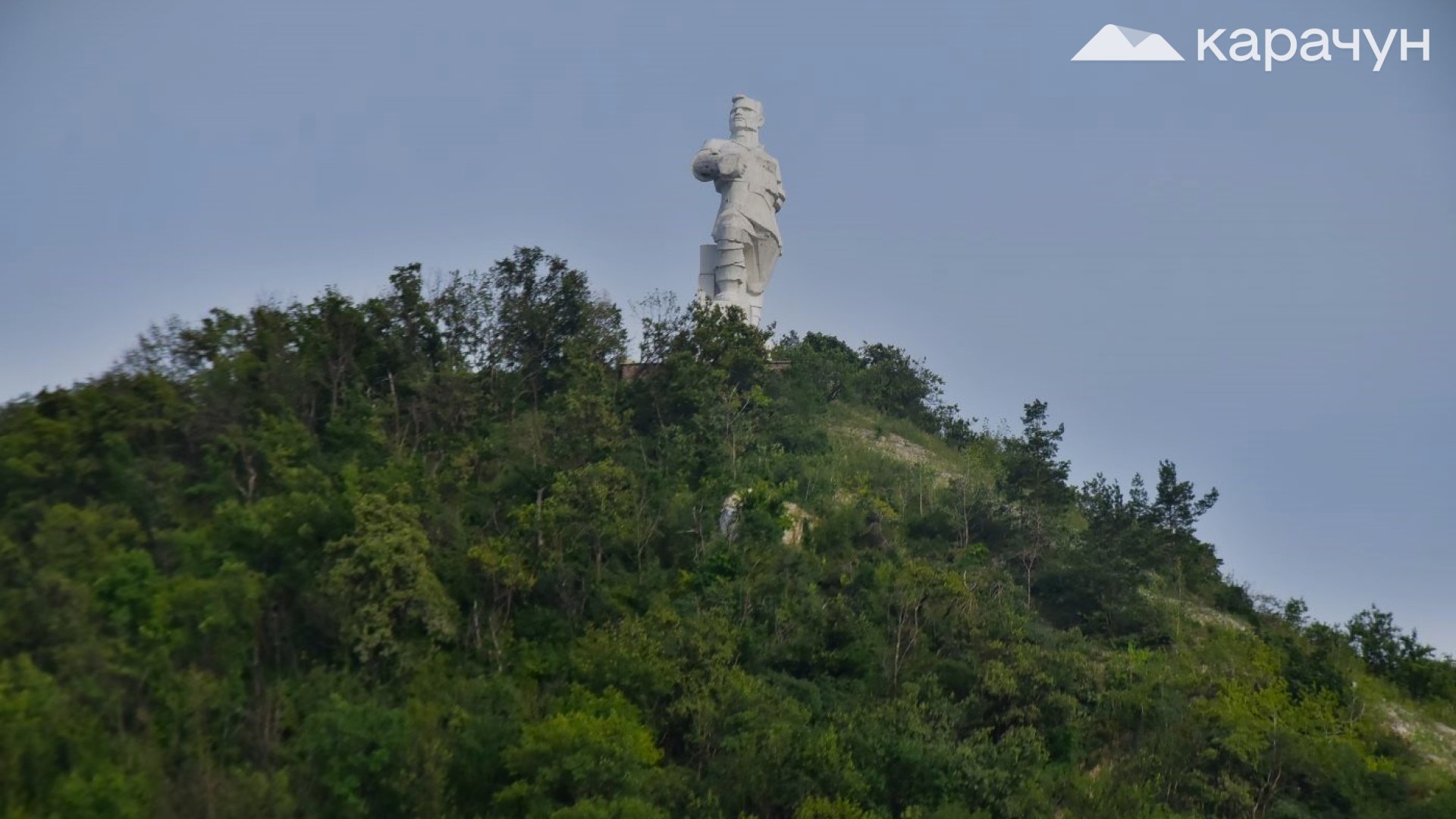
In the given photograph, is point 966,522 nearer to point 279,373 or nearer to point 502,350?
point 502,350

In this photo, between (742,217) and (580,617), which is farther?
(742,217)

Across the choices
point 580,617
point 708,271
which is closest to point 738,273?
point 708,271

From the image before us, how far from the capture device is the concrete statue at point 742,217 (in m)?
28.8

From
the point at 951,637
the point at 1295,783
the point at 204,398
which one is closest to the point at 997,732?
the point at 951,637

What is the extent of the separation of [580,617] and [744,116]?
10.1 meters

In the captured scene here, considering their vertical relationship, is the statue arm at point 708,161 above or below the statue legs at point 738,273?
above

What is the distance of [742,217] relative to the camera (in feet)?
94.3

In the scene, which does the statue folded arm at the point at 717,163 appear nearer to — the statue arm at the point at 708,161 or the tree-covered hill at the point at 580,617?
the statue arm at the point at 708,161

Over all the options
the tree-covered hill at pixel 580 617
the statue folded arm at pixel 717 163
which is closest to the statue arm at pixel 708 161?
the statue folded arm at pixel 717 163

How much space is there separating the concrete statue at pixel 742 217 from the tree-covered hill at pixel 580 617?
1.49 meters

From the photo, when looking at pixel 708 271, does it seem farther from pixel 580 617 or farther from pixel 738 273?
pixel 580 617

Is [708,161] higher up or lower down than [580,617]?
higher up

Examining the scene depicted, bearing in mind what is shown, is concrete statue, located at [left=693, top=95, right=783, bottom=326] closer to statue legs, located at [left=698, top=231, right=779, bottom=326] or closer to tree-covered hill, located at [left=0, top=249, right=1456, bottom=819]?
statue legs, located at [left=698, top=231, right=779, bottom=326]

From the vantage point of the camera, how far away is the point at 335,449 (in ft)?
77.3
